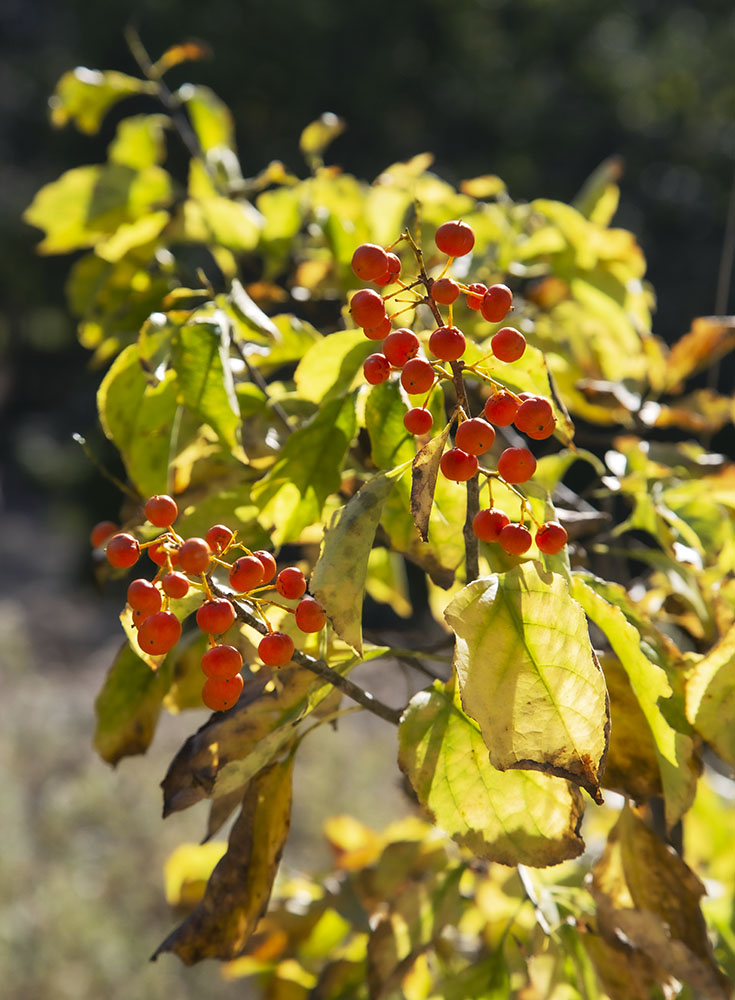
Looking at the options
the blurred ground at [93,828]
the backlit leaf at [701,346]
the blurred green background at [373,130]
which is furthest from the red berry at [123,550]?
the blurred green background at [373,130]

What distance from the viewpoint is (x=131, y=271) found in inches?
37.4

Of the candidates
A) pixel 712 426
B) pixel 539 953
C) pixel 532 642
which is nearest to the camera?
pixel 532 642

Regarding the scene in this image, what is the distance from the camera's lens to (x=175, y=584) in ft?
1.61

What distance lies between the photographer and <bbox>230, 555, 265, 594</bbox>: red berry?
50 cm

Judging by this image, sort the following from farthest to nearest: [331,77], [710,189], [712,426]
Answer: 1. [331,77]
2. [710,189]
3. [712,426]

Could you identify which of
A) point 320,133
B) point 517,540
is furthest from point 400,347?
point 320,133

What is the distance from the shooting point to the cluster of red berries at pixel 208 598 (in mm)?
480

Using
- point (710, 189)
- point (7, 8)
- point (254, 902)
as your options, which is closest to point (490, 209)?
point (254, 902)

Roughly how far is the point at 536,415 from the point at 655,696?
0.19 metres

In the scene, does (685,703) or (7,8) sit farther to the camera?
(7,8)

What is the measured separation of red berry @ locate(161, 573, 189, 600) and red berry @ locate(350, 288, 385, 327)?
0.18 meters

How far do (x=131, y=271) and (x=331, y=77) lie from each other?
6.36 meters

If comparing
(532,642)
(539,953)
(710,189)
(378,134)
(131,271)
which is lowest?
(378,134)

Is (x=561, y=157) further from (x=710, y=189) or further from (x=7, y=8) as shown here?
(x=7, y=8)
